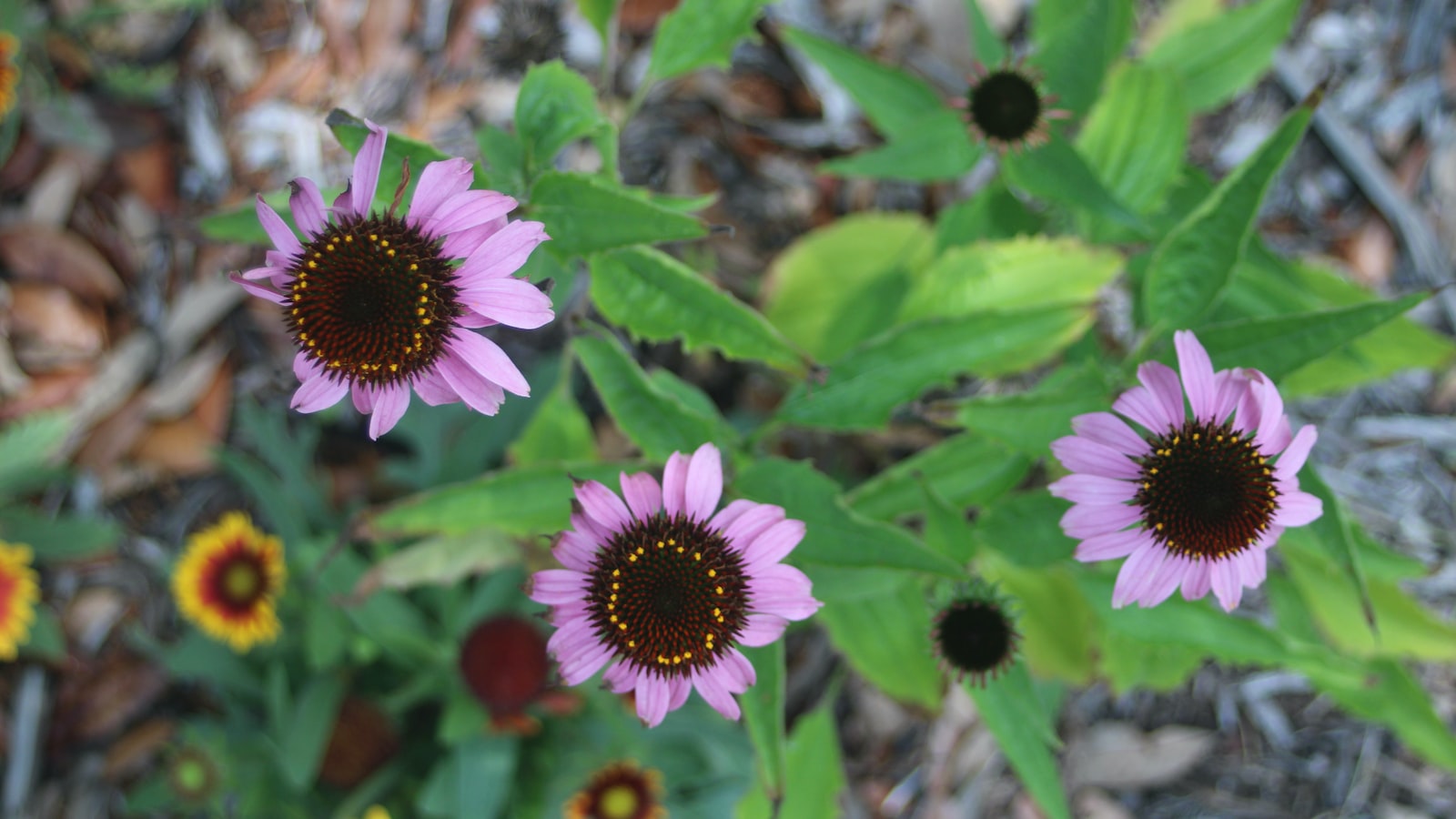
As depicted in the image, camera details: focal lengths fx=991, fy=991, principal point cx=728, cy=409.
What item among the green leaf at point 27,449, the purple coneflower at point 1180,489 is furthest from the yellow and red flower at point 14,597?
the purple coneflower at point 1180,489

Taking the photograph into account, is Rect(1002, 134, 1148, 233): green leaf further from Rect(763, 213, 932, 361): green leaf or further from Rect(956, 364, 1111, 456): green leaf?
Rect(763, 213, 932, 361): green leaf

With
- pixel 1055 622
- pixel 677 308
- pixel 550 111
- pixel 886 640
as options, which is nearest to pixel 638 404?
pixel 677 308

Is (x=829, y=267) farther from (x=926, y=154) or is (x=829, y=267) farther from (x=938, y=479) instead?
(x=938, y=479)

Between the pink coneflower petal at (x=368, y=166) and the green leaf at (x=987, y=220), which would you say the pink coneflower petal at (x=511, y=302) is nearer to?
the pink coneflower petal at (x=368, y=166)

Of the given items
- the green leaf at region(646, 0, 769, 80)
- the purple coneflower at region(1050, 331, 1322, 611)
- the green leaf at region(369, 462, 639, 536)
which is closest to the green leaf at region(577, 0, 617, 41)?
the green leaf at region(646, 0, 769, 80)

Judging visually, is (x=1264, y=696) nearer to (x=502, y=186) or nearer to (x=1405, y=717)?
(x=1405, y=717)

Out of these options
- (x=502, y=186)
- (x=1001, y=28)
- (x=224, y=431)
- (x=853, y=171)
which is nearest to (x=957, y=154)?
(x=853, y=171)
